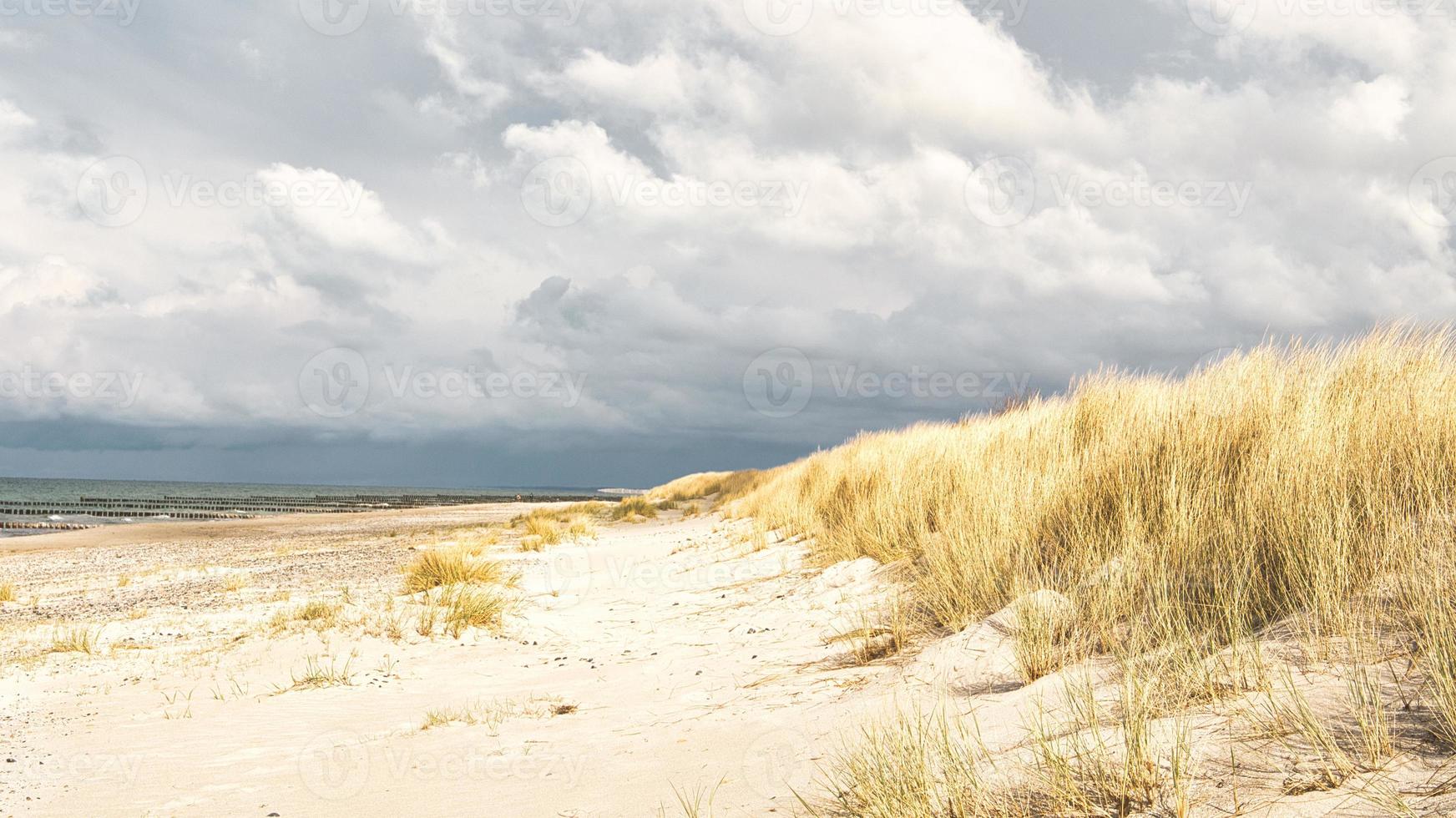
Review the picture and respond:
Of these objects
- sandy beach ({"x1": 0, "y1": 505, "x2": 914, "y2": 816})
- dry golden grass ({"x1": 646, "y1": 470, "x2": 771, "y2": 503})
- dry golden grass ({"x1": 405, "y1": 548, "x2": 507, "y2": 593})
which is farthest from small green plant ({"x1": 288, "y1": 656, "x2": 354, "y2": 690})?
dry golden grass ({"x1": 646, "y1": 470, "x2": 771, "y2": 503})

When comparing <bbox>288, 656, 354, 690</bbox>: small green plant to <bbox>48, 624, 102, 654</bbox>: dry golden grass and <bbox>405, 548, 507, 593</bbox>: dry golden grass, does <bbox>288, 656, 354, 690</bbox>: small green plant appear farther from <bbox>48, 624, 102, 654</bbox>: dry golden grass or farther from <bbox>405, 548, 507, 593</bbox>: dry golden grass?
Result: <bbox>405, 548, 507, 593</bbox>: dry golden grass

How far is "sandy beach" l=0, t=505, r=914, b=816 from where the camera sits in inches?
147

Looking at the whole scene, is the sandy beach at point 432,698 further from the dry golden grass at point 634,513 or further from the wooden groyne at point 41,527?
the wooden groyne at point 41,527

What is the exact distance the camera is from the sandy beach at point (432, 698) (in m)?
3.75

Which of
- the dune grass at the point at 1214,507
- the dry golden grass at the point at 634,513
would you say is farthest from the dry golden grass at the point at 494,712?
the dry golden grass at the point at 634,513

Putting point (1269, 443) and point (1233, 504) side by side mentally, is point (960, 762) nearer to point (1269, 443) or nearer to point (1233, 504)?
point (1233, 504)

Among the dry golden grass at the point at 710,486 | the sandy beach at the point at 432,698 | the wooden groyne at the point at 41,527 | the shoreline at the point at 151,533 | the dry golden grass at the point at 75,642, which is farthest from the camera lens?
the wooden groyne at the point at 41,527

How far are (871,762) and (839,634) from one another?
2774 millimetres

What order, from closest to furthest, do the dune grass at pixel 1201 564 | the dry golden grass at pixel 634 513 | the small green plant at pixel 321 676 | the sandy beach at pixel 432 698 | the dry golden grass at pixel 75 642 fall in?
1. the dune grass at pixel 1201 564
2. the sandy beach at pixel 432 698
3. the small green plant at pixel 321 676
4. the dry golden grass at pixel 75 642
5. the dry golden grass at pixel 634 513

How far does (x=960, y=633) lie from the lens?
4.80 m

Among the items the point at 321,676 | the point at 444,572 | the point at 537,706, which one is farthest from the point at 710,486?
the point at 537,706

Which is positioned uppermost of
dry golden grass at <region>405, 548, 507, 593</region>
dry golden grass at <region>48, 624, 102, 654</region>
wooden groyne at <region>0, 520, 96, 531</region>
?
dry golden grass at <region>405, 548, 507, 593</region>

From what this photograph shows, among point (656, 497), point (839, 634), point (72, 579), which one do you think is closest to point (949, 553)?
point (839, 634)

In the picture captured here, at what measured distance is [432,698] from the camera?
5.68 meters
